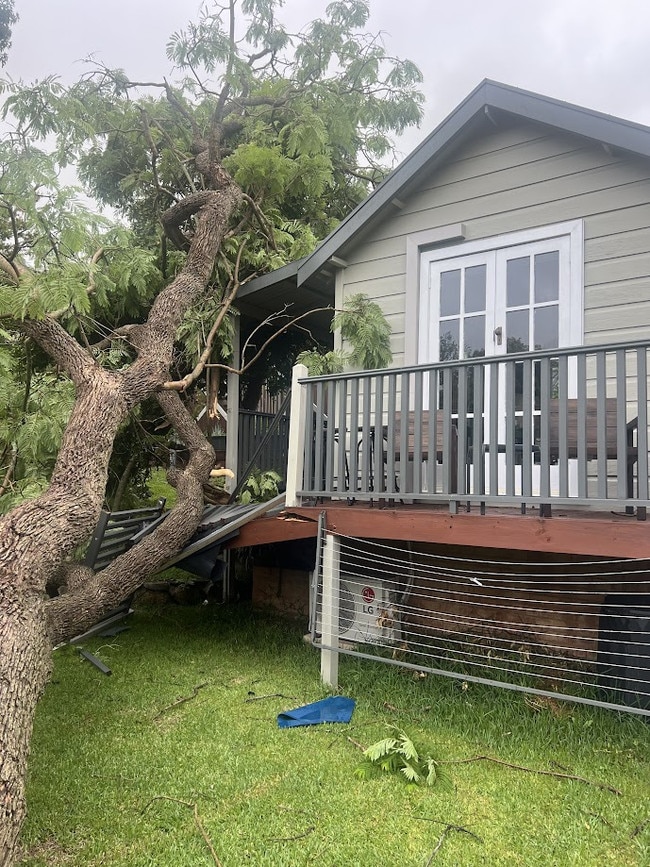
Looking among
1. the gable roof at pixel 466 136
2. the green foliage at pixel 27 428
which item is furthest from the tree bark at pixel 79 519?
the gable roof at pixel 466 136

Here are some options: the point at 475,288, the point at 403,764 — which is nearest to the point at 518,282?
the point at 475,288

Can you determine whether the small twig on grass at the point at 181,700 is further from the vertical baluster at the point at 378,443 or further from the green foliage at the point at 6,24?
the green foliage at the point at 6,24

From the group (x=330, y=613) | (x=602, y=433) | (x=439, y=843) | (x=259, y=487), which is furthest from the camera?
(x=259, y=487)

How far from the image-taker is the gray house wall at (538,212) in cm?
491

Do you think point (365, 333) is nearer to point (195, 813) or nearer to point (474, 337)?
point (474, 337)

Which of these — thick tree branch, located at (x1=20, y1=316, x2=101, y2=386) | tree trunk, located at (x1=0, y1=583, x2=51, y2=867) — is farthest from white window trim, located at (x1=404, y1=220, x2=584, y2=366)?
tree trunk, located at (x1=0, y1=583, x2=51, y2=867)

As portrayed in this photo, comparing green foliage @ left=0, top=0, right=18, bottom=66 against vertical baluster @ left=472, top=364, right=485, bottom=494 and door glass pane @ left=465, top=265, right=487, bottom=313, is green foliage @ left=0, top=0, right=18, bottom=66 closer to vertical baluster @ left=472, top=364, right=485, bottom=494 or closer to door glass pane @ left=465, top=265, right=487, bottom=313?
door glass pane @ left=465, top=265, right=487, bottom=313

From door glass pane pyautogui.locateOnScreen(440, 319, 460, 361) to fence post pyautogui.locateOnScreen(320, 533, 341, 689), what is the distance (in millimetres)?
2097

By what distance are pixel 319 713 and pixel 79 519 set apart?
2.12 meters

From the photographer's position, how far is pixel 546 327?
522 centimetres

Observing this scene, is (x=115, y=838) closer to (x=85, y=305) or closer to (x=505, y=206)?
(x=85, y=305)

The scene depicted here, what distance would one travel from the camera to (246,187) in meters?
8.16

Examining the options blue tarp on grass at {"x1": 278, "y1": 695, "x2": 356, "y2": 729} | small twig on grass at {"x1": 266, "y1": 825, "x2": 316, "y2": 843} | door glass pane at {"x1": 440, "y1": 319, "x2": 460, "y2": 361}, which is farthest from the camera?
door glass pane at {"x1": 440, "y1": 319, "x2": 460, "y2": 361}

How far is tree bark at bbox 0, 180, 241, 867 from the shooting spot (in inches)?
120
